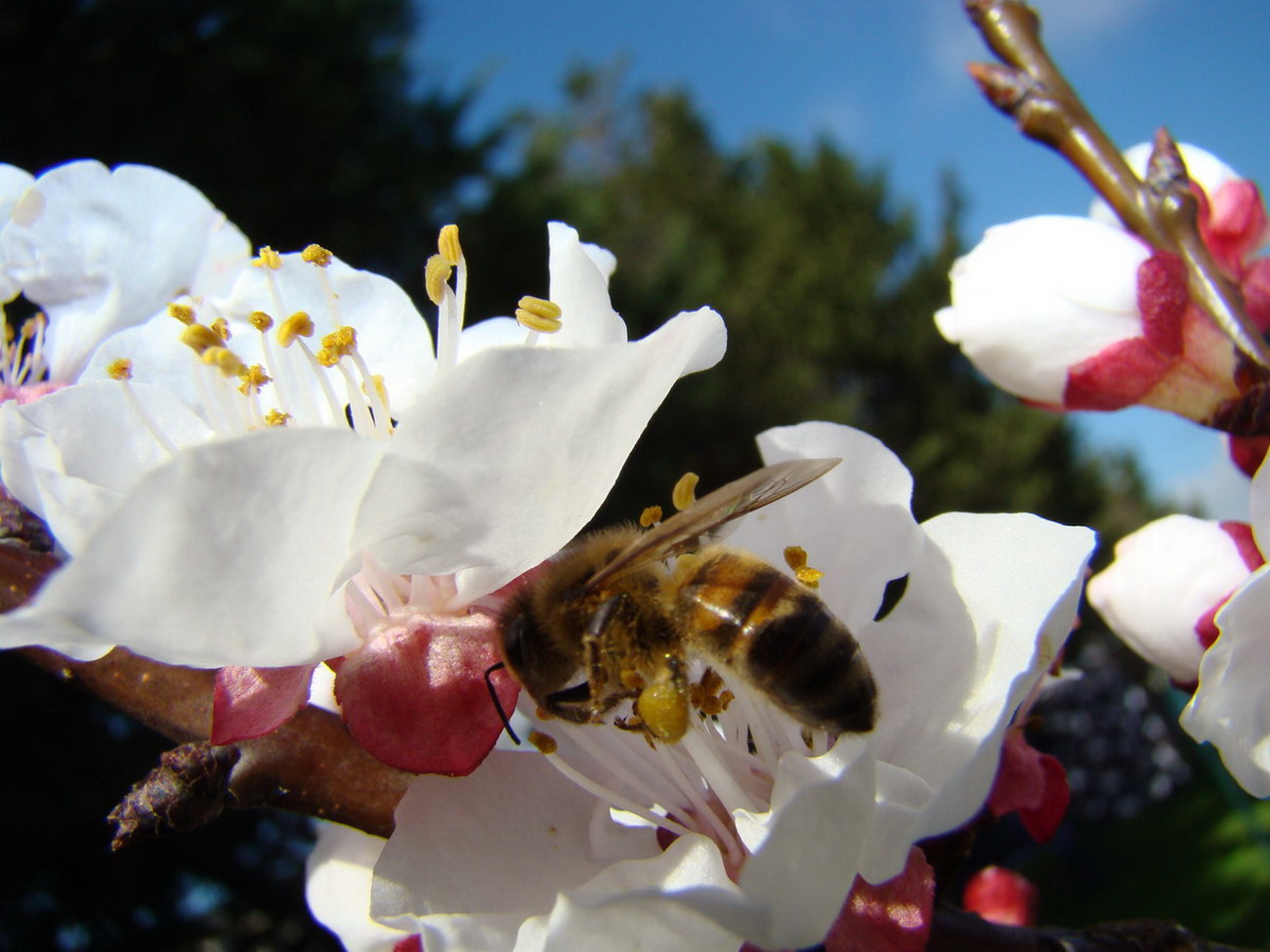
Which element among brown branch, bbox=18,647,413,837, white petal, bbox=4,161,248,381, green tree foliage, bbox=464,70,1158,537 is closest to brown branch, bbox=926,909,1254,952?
brown branch, bbox=18,647,413,837

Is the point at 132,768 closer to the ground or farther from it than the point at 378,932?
closer to the ground

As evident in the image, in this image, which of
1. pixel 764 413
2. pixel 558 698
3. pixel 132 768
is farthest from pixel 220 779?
pixel 764 413

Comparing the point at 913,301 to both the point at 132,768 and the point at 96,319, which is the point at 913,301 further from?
the point at 96,319

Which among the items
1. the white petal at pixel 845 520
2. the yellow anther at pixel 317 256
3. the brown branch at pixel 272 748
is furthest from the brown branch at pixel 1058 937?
the yellow anther at pixel 317 256

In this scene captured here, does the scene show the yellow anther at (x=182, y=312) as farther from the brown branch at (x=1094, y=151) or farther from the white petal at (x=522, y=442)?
the brown branch at (x=1094, y=151)

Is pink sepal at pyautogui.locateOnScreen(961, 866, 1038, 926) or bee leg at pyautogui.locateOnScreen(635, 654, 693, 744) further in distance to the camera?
pink sepal at pyautogui.locateOnScreen(961, 866, 1038, 926)

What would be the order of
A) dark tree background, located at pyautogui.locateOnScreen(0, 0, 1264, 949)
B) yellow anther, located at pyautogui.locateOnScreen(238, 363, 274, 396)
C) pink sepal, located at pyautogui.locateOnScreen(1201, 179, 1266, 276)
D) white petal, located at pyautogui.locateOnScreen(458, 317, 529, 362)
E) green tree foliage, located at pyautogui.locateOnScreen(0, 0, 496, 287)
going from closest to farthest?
yellow anther, located at pyautogui.locateOnScreen(238, 363, 274, 396) → white petal, located at pyautogui.locateOnScreen(458, 317, 529, 362) → pink sepal, located at pyautogui.locateOnScreen(1201, 179, 1266, 276) → dark tree background, located at pyautogui.locateOnScreen(0, 0, 1264, 949) → green tree foliage, located at pyautogui.locateOnScreen(0, 0, 496, 287)

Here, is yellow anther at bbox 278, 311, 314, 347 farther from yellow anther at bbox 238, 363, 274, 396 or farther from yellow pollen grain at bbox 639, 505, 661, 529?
yellow pollen grain at bbox 639, 505, 661, 529
